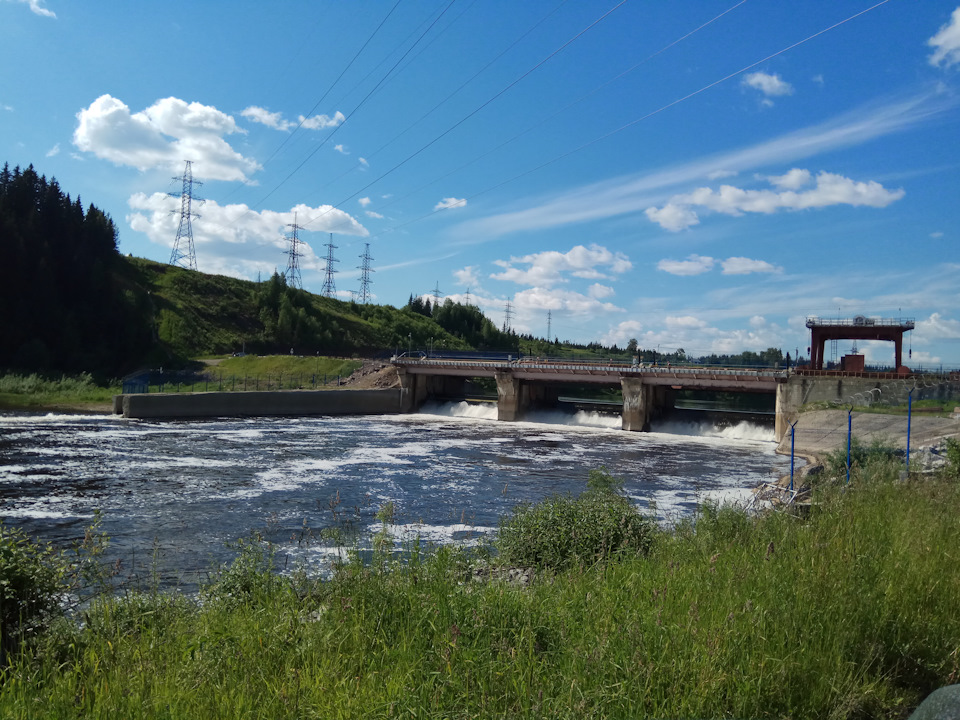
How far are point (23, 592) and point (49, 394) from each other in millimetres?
50097

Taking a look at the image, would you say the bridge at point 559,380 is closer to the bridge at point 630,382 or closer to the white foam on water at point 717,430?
the bridge at point 630,382

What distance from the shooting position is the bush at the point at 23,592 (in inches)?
253

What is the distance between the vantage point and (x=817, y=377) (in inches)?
1682


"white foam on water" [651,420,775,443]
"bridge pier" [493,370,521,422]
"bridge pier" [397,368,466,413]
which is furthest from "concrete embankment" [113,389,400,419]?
"white foam on water" [651,420,775,443]

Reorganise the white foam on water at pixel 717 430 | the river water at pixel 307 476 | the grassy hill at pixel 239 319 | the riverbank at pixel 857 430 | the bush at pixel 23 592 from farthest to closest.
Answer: the grassy hill at pixel 239 319, the white foam on water at pixel 717 430, the riverbank at pixel 857 430, the river water at pixel 307 476, the bush at pixel 23 592

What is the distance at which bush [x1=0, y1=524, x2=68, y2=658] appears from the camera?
21.0 ft

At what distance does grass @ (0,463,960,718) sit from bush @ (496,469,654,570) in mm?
2423

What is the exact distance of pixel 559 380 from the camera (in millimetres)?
55094

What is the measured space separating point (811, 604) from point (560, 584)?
7.88 ft

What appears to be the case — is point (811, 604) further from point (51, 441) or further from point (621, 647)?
point (51, 441)

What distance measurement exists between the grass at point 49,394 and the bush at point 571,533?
152ft

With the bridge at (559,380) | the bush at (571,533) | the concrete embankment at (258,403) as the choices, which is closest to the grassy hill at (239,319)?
the concrete embankment at (258,403)

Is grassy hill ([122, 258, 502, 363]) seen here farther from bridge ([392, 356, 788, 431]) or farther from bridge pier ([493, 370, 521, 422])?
bridge pier ([493, 370, 521, 422])

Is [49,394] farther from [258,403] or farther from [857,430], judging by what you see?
[857,430]
